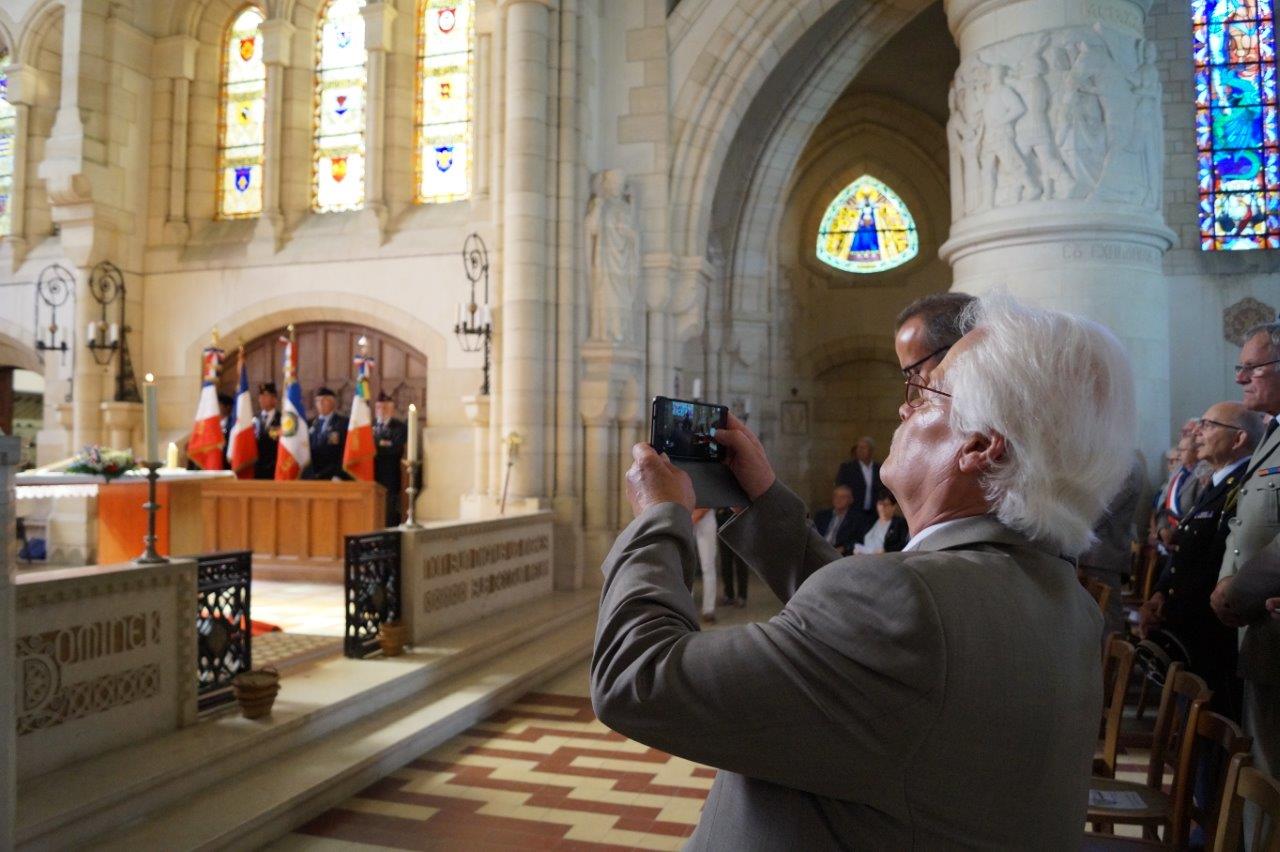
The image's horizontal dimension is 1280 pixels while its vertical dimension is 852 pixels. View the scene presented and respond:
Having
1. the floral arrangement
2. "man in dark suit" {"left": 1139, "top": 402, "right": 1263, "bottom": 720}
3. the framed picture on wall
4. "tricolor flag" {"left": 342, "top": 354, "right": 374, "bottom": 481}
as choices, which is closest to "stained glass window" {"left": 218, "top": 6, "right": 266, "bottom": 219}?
"tricolor flag" {"left": 342, "top": 354, "right": 374, "bottom": 481}

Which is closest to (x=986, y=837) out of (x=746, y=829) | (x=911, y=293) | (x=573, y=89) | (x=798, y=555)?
(x=746, y=829)

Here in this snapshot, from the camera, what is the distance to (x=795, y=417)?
44.9 ft

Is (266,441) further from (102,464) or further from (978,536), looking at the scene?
(978,536)

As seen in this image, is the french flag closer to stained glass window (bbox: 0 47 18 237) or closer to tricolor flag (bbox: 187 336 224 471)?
tricolor flag (bbox: 187 336 224 471)

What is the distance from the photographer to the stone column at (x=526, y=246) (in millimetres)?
7730

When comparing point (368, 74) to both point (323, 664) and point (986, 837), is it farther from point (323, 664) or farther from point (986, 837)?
point (986, 837)

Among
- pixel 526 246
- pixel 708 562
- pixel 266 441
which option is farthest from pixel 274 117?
pixel 708 562

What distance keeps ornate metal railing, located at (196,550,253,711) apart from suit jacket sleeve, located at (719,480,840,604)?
316cm

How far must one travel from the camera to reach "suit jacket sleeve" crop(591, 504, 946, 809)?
862mm

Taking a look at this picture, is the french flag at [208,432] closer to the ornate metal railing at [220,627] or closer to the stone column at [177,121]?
the stone column at [177,121]

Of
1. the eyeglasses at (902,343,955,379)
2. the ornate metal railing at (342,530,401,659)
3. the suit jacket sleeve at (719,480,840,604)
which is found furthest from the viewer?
the ornate metal railing at (342,530,401,659)

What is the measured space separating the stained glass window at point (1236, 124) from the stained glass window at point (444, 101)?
28.5 feet

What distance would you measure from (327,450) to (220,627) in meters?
5.28

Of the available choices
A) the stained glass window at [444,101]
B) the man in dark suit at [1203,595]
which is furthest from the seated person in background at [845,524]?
the stained glass window at [444,101]
